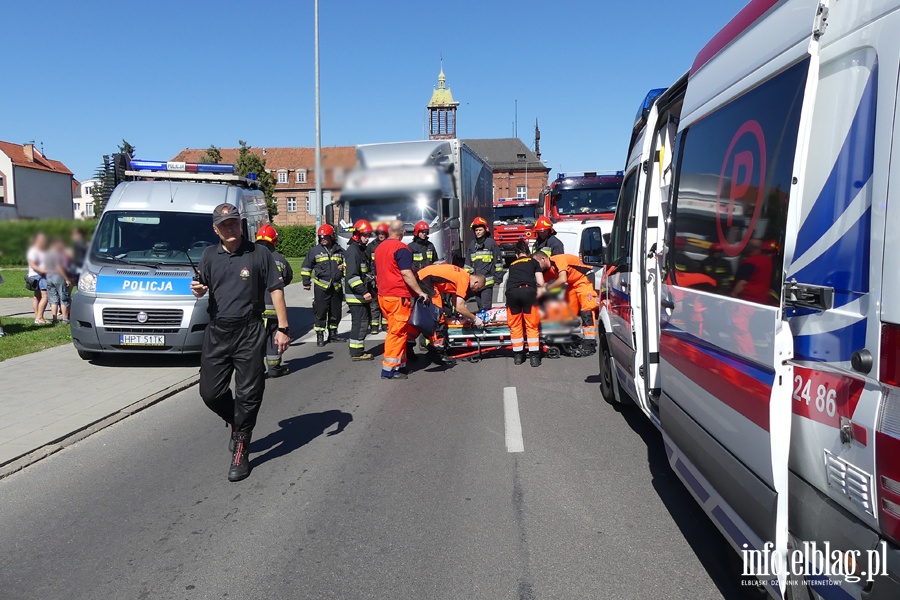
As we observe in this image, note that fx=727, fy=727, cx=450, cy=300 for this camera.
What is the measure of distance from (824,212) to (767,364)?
2.01ft

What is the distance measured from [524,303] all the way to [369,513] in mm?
5165

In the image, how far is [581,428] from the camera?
6531 millimetres

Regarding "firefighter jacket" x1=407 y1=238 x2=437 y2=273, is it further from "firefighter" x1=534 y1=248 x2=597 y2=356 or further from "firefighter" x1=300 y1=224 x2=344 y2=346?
"firefighter" x1=534 y1=248 x2=597 y2=356

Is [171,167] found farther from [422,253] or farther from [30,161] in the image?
[30,161]

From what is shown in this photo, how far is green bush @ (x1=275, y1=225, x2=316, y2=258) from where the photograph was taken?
48000 millimetres

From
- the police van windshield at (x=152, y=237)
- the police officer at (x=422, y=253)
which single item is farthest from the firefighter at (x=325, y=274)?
the police van windshield at (x=152, y=237)

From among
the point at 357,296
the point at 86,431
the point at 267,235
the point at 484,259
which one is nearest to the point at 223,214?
the point at 86,431

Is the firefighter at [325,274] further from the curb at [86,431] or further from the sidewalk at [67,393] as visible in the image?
the curb at [86,431]

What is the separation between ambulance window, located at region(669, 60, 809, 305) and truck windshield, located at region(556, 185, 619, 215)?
15.2 metres

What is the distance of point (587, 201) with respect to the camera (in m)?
19.1

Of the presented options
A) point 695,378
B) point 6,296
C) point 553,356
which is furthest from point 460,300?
point 6,296

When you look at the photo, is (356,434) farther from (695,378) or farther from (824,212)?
(824,212)

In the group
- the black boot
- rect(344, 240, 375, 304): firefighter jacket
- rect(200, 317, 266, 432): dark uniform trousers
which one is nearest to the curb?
rect(200, 317, 266, 432): dark uniform trousers

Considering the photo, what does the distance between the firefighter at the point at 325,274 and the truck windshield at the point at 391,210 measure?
2.65 feet
